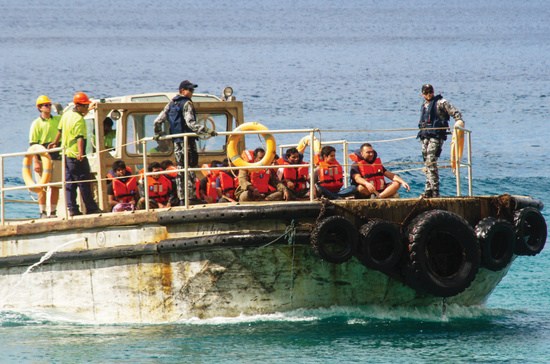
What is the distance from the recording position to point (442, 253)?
41.4 feet

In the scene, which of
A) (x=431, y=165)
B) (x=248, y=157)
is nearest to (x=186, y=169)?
(x=248, y=157)

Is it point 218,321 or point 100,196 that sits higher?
point 100,196

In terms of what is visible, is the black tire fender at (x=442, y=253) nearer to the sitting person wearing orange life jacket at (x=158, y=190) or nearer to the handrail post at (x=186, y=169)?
the handrail post at (x=186, y=169)

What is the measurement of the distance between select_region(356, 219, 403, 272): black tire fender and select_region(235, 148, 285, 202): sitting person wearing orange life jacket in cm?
118

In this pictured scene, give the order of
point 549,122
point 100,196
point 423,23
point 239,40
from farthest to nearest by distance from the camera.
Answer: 1. point 423,23
2. point 239,40
3. point 549,122
4. point 100,196

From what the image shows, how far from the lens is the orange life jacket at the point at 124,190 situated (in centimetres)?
1352

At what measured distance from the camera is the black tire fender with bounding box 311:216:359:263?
11.9 metres

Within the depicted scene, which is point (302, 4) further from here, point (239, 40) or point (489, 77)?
point (489, 77)

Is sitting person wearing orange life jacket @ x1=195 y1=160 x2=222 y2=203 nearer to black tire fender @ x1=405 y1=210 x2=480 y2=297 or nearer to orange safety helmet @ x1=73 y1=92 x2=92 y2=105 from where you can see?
orange safety helmet @ x1=73 y1=92 x2=92 y2=105

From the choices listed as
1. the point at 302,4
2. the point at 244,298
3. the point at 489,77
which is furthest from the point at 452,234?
the point at 302,4

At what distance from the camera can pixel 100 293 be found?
510 inches

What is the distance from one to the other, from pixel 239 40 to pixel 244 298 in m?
61.7

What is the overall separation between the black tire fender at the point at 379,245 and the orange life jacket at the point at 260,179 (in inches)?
51.8

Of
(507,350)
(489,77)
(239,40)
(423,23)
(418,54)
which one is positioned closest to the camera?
(507,350)
